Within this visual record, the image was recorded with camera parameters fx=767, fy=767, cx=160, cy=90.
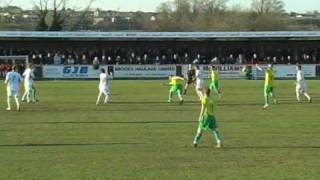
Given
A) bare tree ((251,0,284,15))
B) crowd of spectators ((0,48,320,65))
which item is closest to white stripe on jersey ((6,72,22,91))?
crowd of spectators ((0,48,320,65))

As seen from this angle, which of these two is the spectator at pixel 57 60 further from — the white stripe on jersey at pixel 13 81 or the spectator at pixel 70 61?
the white stripe on jersey at pixel 13 81

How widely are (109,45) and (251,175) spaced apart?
61144mm

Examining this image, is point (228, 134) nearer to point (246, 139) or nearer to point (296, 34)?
point (246, 139)

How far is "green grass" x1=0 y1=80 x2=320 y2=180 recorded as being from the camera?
1481 centimetres

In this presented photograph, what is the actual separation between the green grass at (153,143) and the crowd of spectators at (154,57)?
122 ft

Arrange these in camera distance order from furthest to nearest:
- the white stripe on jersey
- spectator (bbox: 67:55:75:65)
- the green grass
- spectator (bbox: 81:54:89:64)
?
spectator (bbox: 81:54:89:64)
spectator (bbox: 67:55:75:65)
the white stripe on jersey
the green grass

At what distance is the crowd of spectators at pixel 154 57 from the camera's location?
70.8 metres

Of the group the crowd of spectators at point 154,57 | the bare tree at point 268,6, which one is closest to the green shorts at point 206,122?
the crowd of spectators at point 154,57

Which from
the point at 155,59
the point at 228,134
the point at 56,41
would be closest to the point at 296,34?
the point at 155,59

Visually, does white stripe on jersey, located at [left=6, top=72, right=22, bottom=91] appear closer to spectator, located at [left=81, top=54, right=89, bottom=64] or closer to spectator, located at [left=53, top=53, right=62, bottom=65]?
spectator, located at [left=53, top=53, right=62, bottom=65]

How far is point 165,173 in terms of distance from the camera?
14.6m

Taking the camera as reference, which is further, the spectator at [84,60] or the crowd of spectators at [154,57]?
the crowd of spectators at [154,57]

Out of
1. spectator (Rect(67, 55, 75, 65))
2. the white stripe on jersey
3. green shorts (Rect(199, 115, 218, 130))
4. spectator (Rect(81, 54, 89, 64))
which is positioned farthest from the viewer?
spectator (Rect(81, 54, 89, 64))

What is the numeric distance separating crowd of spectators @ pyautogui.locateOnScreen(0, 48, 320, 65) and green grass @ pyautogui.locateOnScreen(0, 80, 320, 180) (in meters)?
37.3
